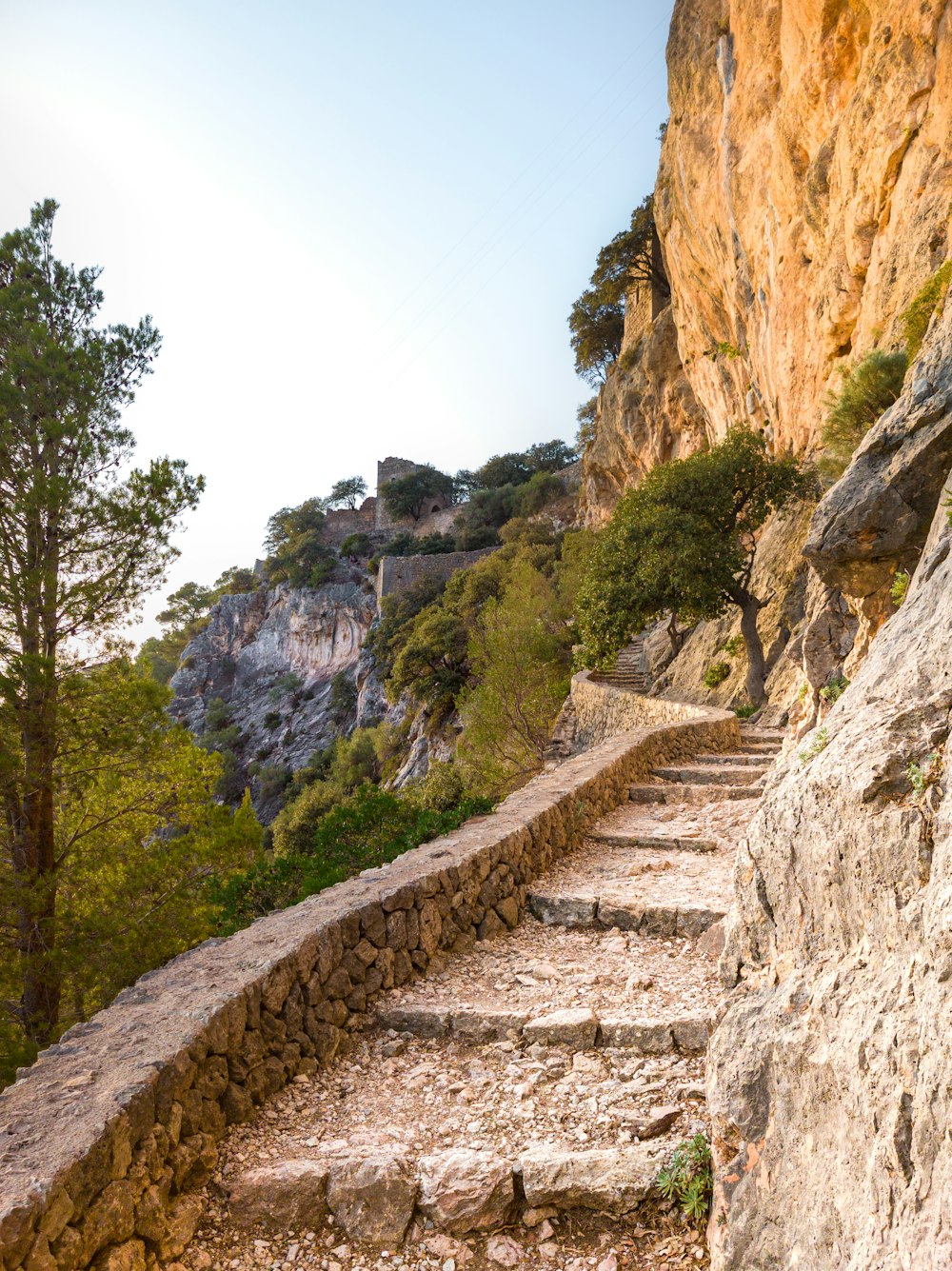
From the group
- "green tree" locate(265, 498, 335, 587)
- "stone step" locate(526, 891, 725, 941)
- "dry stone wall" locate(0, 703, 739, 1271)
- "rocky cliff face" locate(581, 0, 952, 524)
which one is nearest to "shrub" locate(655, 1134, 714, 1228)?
"dry stone wall" locate(0, 703, 739, 1271)

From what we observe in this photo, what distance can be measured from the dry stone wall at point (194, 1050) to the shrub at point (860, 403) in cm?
786

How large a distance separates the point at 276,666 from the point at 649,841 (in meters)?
50.8

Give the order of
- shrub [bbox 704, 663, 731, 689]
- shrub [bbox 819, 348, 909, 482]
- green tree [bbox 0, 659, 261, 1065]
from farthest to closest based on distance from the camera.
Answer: shrub [bbox 704, 663, 731, 689] → shrub [bbox 819, 348, 909, 482] → green tree [bbox 0, 659, 261, 1065]

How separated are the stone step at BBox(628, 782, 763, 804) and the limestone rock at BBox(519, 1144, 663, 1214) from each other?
222 inches

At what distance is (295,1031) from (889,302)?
13.2 metres

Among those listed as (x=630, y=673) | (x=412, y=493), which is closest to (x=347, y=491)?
(x=412, y=493)

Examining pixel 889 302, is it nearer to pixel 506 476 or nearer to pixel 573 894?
pixel 573 894

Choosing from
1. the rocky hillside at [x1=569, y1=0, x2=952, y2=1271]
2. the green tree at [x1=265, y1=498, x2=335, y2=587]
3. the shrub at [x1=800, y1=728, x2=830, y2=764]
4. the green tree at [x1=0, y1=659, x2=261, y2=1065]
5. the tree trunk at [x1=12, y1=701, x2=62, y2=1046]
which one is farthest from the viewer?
Answer: the green tree at [x1=265, y1=498, x2=335, y2=587]

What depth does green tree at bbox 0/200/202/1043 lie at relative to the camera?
23.3 ft

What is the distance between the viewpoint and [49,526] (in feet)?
26.4

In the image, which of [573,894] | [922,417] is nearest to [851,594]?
[922,417]

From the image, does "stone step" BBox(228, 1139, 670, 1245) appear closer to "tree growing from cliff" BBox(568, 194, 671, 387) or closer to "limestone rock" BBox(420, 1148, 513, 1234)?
"limestone rock" BBox(420, 1148, 513, 1234)

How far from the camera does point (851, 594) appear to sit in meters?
6.50

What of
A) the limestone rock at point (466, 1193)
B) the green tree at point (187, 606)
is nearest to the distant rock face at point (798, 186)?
the limestone rock at point (466, 1193)
